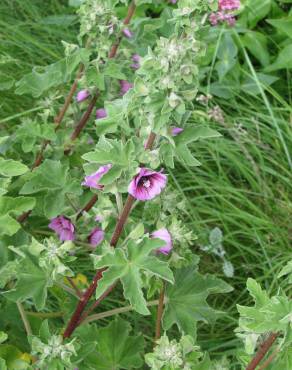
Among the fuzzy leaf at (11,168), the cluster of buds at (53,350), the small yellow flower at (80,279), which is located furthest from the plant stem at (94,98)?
the cluster of buds at (53,350)

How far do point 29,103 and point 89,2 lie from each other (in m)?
0.83

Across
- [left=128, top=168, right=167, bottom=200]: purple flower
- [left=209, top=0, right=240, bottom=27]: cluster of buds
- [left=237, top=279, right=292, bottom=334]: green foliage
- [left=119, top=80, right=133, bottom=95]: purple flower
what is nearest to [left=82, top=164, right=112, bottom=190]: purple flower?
[left=128, top=168, right=167, bottom=200]: purple flower

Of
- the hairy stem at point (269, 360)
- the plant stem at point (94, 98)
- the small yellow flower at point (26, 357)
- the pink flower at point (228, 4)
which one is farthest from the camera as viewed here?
the pink flower at point (228, 4)

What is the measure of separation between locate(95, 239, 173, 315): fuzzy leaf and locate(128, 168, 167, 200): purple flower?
0.07 meters

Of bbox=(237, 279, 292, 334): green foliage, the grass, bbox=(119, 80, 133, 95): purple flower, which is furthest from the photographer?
the grass

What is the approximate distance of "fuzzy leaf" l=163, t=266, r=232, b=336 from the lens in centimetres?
134

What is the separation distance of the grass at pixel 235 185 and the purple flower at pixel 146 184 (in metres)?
0.71

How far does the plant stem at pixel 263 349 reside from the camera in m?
1.09

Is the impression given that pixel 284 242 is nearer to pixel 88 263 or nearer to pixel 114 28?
pixel 88 263

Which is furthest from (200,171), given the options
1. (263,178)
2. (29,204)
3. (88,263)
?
(29,204)

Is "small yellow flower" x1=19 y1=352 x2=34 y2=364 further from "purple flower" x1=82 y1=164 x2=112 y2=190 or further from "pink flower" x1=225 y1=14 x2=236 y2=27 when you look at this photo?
"pink flower" x1=225 y1=14 x2=236 y2=27

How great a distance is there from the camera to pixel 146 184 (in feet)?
3.85

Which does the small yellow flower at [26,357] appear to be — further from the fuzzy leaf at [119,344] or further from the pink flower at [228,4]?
the pink flower at [228,4]

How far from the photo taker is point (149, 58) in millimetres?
1064
